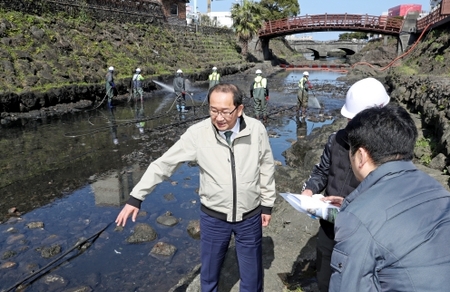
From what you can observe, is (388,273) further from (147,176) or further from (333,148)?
(147,176)

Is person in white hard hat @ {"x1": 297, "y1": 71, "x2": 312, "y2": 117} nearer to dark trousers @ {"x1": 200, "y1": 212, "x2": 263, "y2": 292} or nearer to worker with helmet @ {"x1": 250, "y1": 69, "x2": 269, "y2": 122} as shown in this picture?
worker with helmet @ {"x1": 250, "y1": 69, "x2": 269, "y2": 122}

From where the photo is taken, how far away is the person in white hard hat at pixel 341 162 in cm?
256

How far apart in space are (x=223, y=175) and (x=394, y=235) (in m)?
1.61

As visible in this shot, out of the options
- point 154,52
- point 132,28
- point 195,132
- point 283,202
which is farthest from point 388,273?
point 132,28

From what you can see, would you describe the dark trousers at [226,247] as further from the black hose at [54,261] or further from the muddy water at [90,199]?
the black hose at [54,261]

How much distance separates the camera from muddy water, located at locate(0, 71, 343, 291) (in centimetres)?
456

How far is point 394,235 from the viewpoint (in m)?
1.28

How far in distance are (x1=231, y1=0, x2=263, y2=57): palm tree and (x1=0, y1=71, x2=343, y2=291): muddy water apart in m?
31.7

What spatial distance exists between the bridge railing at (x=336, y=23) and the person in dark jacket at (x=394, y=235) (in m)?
45.1

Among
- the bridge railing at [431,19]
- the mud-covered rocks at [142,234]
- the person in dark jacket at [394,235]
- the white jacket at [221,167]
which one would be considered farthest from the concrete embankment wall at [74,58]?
the bridge railing at [431,19]

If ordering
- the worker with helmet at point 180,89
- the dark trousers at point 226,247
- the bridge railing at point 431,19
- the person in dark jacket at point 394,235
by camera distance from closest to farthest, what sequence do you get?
the person in dark jacket at point 394,235 → the dark trousers at point 226,247 → the worker with helmet at point 180,89 → the bridge railing at point 431,19

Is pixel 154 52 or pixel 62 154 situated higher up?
pixel 154 52

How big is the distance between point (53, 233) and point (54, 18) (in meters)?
20.8

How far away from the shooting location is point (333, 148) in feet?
8.89
